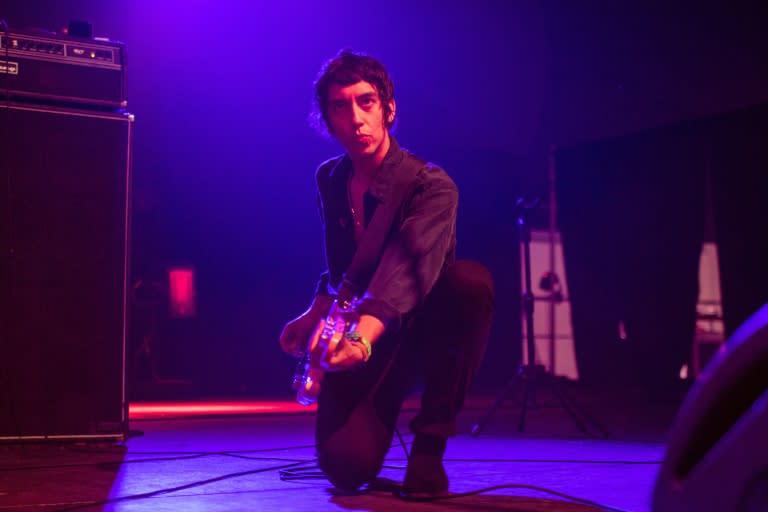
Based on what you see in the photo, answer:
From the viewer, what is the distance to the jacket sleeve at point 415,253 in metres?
1.95

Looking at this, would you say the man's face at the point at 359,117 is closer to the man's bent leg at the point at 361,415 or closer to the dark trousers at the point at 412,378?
the dark trousers at the point at 412,378

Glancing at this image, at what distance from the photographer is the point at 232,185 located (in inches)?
353

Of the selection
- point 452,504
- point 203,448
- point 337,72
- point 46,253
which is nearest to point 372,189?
point 337,72

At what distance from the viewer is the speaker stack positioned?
3.01 meters

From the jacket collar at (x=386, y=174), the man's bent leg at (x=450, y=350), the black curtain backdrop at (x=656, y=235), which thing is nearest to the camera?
the man's bent leg at (x=450, y=350)

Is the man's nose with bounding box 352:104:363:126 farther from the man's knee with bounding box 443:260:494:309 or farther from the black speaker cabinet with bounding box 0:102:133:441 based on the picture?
the black speaker cabinet with bounding box 0:102:133:441

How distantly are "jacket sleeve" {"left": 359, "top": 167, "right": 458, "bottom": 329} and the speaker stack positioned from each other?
1409 millimetres

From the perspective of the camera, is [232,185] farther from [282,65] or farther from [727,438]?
[727,438]

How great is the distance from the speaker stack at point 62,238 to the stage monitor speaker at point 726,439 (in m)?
2.48

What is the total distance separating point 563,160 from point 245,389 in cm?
397

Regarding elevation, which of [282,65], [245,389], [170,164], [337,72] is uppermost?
[282,65]

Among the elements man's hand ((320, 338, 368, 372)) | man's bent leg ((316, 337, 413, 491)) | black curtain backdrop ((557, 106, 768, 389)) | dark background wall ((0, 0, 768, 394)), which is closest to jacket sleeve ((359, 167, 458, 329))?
man's hand ((320, 338, 368, 372))

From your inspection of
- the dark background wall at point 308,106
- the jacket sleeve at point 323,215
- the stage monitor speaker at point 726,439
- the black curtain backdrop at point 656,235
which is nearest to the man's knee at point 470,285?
the jacket sleeve at point 323,215

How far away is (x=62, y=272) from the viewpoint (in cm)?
308
